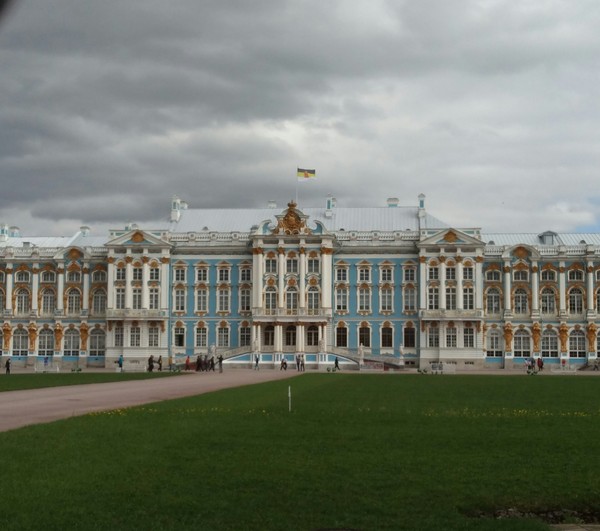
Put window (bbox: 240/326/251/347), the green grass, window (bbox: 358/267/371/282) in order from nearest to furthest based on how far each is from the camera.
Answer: the green grass → window (bbox: 358/267/371/282) → window (bbox: 240/326/251/347)

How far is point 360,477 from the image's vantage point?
48.4 ft

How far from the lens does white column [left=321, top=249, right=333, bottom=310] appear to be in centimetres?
8912

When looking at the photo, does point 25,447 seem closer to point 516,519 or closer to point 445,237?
point 516,519

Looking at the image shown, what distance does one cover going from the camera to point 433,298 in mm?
88812

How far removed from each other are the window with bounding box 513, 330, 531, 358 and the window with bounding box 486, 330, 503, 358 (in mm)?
1491

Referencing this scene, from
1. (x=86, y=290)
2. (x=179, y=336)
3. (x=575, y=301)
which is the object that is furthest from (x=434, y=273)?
(x=86, y=290)

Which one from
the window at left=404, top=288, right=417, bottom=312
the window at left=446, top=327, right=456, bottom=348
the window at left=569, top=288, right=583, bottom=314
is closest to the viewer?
the window at left=446, top=327, right=456, bottom=348

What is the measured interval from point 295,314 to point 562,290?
27218mm

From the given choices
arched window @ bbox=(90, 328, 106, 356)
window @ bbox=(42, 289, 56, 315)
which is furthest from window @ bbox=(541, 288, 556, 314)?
window @ bbox=(42, 289, 56, 315)

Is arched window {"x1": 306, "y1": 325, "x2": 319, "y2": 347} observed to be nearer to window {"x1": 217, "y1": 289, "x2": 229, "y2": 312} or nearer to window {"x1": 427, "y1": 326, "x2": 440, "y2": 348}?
window {"x1": 217, "y1": 289, "x2": 229, "y2": 312}

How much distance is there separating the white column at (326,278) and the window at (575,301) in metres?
24.5

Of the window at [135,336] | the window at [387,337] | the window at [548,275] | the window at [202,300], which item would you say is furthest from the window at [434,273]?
the window at [135,336]

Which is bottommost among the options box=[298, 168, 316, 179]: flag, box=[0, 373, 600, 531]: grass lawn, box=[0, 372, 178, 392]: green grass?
box=[0, 372, 178, 392]: green grass

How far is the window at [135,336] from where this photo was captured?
Answer: 3548 inches
